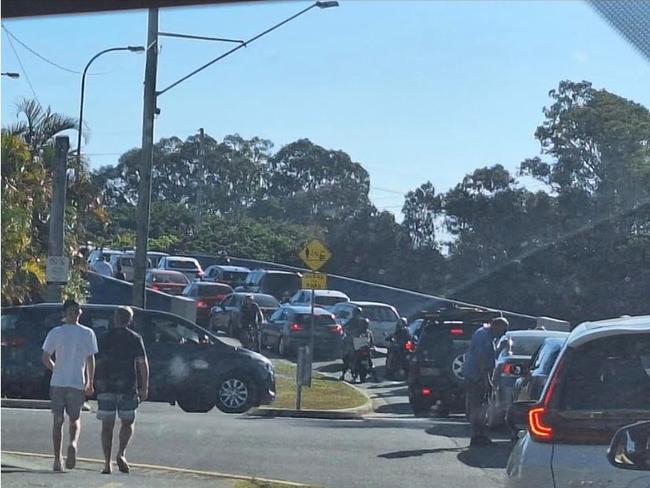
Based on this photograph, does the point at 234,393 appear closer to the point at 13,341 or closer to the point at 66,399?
the point at 13,341

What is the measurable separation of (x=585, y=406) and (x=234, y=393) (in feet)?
40.4

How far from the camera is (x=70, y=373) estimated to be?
1187cm

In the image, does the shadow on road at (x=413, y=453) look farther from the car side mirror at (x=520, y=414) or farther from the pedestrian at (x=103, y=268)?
the pedestrian at (x=103, y=268)

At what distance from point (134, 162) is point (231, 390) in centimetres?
3337

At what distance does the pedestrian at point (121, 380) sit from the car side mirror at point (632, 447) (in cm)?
740

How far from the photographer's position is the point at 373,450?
13.9 metres

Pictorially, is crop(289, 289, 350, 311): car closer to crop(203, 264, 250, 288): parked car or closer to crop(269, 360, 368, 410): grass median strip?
crop(203, 264, 250, 288): parked car

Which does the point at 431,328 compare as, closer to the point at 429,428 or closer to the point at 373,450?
the point at 429,428

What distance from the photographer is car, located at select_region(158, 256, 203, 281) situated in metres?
42.3

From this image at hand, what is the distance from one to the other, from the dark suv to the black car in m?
2.99

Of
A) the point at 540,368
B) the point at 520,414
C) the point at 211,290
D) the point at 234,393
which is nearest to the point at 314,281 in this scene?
the point at 234,393

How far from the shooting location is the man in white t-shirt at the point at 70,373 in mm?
11766

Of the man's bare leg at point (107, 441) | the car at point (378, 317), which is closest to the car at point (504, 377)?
the man's bare leg at point (107, 441)

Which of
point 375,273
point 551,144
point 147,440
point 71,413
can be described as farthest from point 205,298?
point 71,413
